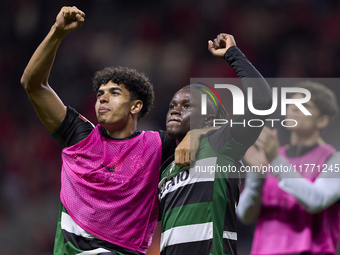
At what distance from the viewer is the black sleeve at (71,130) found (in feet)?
8.93

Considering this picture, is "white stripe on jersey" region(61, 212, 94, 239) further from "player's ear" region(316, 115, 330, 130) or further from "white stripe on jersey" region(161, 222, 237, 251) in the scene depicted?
"player's ear" region(316, 115, 330, 130)

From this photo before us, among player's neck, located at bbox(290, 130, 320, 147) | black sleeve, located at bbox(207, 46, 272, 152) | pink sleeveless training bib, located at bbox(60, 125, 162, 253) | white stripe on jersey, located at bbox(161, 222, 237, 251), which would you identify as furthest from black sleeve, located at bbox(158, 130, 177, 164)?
player's neck, located at bbox(290, 130, 320, 147)

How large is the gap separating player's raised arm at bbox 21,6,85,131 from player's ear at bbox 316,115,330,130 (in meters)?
1.41

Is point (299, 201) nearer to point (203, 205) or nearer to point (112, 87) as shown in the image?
point (203, 205)

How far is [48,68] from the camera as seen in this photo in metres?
2.66

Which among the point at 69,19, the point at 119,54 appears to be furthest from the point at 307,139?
the point at 119,54

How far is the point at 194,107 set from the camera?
2.58 meters

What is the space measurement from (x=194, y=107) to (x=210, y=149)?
0.32m

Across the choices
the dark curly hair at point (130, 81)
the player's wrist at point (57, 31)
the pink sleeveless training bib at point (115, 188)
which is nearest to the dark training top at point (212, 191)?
the pink sleeveless training bib at point (115, 188)

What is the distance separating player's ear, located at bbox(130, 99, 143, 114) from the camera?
2.83 m

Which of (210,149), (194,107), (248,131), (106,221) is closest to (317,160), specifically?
(248,131)

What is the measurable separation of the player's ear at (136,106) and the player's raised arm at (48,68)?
418mm

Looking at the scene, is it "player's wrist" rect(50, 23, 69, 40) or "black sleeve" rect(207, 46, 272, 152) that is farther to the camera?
"player's wrist" rect(50, 23, 69, 40)

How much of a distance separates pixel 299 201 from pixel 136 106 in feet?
4.06
